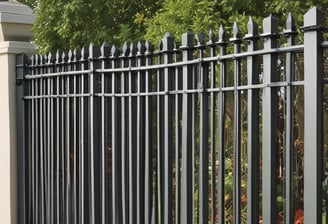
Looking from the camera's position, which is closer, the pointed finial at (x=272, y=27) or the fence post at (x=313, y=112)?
the fence post at (x=313, y=112)

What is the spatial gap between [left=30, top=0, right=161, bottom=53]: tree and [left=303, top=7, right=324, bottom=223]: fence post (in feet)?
18.8

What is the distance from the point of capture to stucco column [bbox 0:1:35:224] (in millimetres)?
5176

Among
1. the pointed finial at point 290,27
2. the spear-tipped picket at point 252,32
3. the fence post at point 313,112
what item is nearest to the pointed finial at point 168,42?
the spear-tipped picket at point 252,32

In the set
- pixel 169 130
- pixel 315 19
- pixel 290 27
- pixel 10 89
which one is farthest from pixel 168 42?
pixel 10 89

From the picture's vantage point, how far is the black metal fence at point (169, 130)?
2623 mm

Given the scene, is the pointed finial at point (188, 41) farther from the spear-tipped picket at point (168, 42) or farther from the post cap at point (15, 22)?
the post cap at point (15, 22)

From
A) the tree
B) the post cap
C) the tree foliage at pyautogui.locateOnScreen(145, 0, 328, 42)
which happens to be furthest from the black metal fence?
the tree

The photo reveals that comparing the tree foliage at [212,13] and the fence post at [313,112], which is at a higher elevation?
the tree foliage at [212,13]

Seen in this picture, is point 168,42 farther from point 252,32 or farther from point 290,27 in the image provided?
point 290,27

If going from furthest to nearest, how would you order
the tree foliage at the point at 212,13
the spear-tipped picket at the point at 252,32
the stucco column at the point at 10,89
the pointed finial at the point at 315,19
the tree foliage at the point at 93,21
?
→ the tree foliage at the point at 93,21, the tree foliage at the point at 212,13, the stucco column at the point at 10,89, the spear-tipped picket at the point at 252,32, the pointed finial at the point at 315,19

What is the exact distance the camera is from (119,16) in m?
8.91

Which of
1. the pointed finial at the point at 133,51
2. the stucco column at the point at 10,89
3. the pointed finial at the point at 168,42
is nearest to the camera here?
the pointed finial at the point at 168,42

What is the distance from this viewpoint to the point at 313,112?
2486mm

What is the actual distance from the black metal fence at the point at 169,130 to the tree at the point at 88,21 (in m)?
3.26
